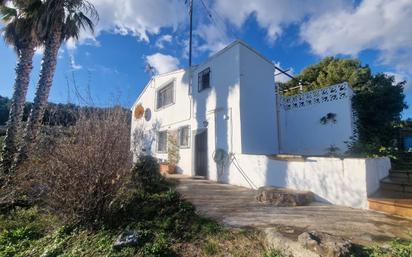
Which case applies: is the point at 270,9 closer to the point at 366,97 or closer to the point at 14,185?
the point at 366,97

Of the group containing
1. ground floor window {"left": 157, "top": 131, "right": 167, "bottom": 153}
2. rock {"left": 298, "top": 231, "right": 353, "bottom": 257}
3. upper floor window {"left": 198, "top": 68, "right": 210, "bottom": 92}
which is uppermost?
upper floor window {"left": 198, "top": 68, "right": 210, "bottom": 92}

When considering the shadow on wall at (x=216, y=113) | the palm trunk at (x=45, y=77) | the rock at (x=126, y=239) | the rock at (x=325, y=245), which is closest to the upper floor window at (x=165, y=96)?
the shadow on wall at (x=216, y=113)

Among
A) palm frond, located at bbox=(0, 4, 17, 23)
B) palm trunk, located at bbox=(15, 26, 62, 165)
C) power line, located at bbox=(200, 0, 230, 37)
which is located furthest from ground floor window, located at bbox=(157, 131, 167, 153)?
palm frond, located at bbox=(0, 4, 17, 23)

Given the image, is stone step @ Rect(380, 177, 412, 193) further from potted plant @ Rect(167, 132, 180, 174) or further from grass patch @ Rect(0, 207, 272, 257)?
potted plant @ Rect(167, 132, 180, 174)

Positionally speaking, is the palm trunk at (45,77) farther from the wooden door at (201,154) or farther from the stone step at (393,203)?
the stone step at (393,203)

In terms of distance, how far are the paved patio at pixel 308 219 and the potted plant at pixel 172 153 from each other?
6.40 metres

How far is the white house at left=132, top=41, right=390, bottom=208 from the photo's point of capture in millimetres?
8637

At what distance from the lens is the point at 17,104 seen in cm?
947

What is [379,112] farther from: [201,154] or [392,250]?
[392,250]

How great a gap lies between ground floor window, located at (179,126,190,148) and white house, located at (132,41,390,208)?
0.06 m

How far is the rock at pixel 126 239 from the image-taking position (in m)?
3.81

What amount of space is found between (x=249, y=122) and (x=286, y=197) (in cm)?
418

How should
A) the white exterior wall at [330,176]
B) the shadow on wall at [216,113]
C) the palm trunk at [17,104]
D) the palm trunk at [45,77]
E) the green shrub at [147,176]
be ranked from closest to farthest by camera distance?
the white exterior wall at [330,176]
the green shrub at [147,176]
the palm trunk at [17,104]
the palm trunk at [45,77]
the shadow on wall at [216,113]

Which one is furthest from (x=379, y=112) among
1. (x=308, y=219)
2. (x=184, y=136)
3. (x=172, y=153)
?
(x=172, y=153)
